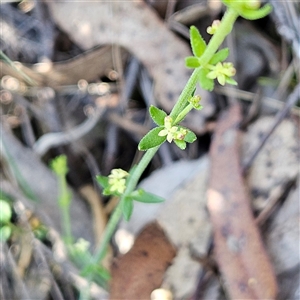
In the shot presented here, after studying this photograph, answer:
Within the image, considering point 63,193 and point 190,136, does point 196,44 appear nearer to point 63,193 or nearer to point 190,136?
point 190,136

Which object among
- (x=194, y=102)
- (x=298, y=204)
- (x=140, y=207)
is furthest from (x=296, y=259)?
(x=194, y=102)

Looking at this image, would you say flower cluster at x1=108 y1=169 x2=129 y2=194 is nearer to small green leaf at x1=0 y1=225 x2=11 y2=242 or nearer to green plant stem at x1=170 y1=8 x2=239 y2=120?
green plant stem at x1=170 y1=8 x2=239 y2=120

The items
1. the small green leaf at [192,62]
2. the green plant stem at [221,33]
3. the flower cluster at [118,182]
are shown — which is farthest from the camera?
the flower cluster at [118,182]

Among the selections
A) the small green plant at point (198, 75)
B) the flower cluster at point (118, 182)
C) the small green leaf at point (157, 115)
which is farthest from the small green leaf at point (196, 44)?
the flower cluster at point (118, 182)

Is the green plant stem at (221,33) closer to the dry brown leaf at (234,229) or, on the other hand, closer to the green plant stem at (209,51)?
the green plant stem at (209,51)

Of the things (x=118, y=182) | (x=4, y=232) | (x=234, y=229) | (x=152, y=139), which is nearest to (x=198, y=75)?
(x=152, y=139)

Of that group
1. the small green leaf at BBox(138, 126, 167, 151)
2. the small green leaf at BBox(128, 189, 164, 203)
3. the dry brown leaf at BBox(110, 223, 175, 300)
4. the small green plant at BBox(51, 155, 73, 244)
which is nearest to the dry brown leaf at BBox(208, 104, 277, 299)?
the dry brown leaf at BBox(110, 223, 175, 300)

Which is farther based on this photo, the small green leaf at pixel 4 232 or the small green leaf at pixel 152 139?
the small green leaf at pixel 4 232
